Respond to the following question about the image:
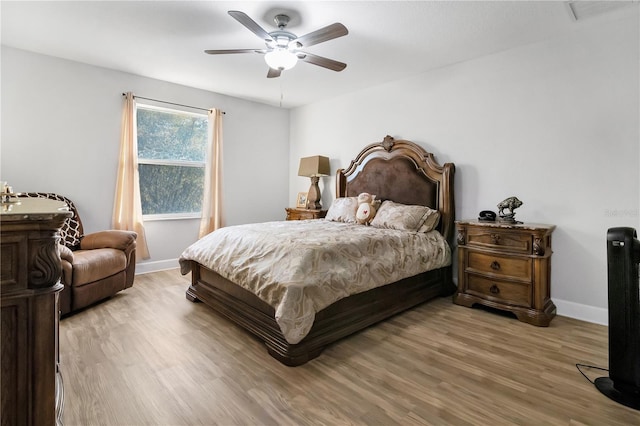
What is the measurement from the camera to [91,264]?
9.43 ft

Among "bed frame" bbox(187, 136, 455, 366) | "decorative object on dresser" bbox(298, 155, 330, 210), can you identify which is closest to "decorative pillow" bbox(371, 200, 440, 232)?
"bed frame" bbox(187, 136, 455, 366)

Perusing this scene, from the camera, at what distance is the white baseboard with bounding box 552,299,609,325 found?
107 inches

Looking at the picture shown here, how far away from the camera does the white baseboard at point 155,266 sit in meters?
4.20

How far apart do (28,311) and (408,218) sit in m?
3.08

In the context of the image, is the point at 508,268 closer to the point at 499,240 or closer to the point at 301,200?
the point at 499,240

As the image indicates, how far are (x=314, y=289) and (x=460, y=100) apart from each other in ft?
9.28

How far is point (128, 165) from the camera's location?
4035 millimetres

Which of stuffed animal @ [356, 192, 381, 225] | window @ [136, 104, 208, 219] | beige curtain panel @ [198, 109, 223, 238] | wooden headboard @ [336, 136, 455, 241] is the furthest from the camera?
beige curtain panel @ [198, 109, 223, 238]

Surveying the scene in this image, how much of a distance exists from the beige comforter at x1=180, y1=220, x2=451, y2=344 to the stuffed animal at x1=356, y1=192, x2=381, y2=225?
0.66m

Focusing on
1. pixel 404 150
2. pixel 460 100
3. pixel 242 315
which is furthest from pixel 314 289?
pixel 460 100

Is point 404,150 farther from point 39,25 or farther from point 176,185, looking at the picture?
point 39,25

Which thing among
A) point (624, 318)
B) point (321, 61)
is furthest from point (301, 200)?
point (624, 318)

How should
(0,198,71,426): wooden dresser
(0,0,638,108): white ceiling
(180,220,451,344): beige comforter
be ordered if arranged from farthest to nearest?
(0,0,638,108): white ceiling
(180,220,451,344): beige comforter
(0,198,71,426): wooden dresser

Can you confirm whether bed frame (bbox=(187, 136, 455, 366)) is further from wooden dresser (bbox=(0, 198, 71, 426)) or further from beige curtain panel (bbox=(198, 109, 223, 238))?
beige curtain panel (bbox=(198, 109, 223, 238))
